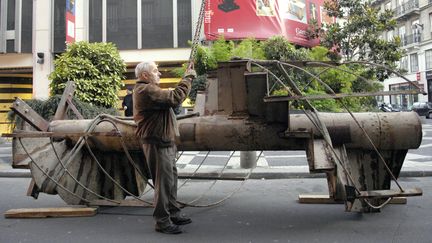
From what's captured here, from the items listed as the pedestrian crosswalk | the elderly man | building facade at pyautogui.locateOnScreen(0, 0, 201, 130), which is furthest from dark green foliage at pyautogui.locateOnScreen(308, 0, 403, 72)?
the elderly man

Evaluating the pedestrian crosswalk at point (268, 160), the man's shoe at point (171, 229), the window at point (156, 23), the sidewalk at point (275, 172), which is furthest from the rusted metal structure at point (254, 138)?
the window at point (156, 23)

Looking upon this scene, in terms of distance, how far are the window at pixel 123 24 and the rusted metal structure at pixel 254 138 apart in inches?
610

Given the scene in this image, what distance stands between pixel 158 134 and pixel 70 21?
15892 mm

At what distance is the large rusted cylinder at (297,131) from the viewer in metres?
4.36

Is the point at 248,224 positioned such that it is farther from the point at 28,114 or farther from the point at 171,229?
the point at 28,114

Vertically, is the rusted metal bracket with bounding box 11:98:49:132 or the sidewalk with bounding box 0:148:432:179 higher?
the rusted metal bracket with bounding box 11:98:49:132

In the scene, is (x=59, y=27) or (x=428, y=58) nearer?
(x=59, y=27)

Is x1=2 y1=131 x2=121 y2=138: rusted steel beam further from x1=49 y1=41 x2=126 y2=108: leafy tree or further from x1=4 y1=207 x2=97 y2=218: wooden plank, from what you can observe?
x1=49 y1=41 x2=126 y2=108: leafy tree

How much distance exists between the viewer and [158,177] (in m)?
4.11

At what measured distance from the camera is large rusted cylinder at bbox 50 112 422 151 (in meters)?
4.36

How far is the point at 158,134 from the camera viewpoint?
13.3 feet

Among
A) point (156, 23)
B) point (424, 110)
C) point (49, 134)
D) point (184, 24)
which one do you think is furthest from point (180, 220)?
point (424, 110)

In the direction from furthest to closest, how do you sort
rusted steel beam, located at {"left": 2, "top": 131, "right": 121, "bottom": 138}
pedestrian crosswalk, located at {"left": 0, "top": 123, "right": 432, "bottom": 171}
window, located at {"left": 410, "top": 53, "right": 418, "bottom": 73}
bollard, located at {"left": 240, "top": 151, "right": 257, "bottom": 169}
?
window, located at {"left": 410, "top": 53, "right": 418, "bottom": 73}, pedestrian crosswalk, located at {"left": 0, "top": 123, "right": 432, "bottom": 171}, bollard, located at {"left": 240, "top": 151, "right": 257, "bottom": 169}, rusted steel beam, located at {"left": 2, "top": 131, "right": 121, "bottom": 138}

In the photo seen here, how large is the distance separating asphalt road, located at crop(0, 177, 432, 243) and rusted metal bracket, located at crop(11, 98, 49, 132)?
44.5 inches
